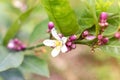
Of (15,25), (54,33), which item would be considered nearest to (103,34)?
(54,33)

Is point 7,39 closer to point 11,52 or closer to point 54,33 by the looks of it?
point 11,52

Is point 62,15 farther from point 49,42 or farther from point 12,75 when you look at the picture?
point 12,75

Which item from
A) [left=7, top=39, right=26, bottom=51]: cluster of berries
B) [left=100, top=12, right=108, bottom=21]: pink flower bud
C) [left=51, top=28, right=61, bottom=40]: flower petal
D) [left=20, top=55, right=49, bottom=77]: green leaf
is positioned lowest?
[left=20, top=55, right=49, bottom=77]: green leaf

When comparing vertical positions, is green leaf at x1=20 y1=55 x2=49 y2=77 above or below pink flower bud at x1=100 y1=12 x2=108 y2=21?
below

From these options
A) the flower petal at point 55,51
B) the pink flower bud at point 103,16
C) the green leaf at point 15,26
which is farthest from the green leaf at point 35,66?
the pink flower bud at point 103,16

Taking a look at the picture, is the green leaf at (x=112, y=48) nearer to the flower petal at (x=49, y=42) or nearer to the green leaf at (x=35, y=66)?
the flower petal at (x=49, y=42)

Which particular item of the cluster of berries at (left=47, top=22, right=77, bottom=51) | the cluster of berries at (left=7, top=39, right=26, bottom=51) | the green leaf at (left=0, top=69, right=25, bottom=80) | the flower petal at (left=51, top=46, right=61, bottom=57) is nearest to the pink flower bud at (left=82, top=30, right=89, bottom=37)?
the cluster of berries at (left=47, top=22, right=77, bottom=51)

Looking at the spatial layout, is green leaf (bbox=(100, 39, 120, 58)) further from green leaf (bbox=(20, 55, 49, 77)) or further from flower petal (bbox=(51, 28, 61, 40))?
green leaf (bbox=(20, 55, 49, 77))

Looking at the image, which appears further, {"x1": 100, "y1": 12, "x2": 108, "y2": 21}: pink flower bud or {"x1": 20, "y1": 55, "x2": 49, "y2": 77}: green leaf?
{"x1": 20, "y1": 55, "x2": 49, "y2": 77}: green leaf

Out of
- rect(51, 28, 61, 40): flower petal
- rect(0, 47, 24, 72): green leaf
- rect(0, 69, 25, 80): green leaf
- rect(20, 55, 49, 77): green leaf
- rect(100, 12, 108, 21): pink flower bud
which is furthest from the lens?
rect(0, 69, 25, 80): green leaf
